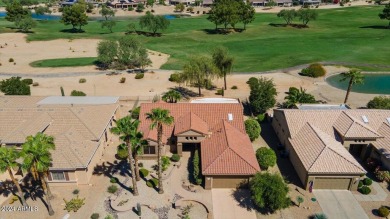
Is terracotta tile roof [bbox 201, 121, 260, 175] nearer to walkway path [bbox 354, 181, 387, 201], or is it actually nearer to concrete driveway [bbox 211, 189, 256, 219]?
concrete driveway [bbox 211, 189, 256, 219]

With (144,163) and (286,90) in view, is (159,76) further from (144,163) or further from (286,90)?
(144,163)

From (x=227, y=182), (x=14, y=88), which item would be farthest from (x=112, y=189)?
(x=14, y=88)

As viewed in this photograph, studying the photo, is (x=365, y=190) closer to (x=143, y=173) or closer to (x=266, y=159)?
(x=266, y=159)

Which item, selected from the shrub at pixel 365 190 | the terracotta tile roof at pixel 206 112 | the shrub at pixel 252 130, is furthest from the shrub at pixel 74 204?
the shrub at pixel 365 190

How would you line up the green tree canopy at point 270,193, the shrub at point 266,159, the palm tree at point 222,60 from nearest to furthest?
1. the green tree canopy at point 270,193
2. the shrub at point 266,159
3. the palm tree at point 222,60

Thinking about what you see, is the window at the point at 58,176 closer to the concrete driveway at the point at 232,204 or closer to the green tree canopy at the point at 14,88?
the concrete driveway at the point at 232,204
